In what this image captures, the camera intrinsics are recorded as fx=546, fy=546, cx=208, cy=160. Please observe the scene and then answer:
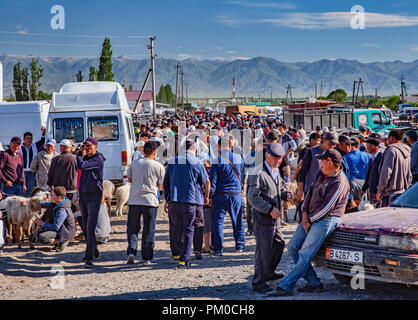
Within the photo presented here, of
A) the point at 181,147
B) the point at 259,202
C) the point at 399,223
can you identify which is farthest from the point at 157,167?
the point at 399,223

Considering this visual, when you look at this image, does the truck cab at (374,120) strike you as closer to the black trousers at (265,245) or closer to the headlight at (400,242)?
the black trousers at (265,245)

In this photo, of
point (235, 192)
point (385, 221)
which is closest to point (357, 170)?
point (235, 192)

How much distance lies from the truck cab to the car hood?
22332mm

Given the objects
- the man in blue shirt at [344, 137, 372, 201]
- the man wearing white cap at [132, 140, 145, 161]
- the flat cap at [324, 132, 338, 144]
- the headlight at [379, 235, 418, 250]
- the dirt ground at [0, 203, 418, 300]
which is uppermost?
the flat cap at [324, 132, 338, 144]

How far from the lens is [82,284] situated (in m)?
7.93

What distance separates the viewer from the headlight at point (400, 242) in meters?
5.91

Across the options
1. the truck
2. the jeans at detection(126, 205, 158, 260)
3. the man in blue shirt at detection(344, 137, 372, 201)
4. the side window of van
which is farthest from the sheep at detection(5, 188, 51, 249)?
the side window of van

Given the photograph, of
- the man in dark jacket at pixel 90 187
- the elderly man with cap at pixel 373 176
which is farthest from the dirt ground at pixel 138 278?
the elderly man with cap at pixel 373 176

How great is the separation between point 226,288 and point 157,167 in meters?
2.53

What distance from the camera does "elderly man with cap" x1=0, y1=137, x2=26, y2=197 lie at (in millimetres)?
11430

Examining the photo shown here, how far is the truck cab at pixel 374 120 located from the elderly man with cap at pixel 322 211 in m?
22.9

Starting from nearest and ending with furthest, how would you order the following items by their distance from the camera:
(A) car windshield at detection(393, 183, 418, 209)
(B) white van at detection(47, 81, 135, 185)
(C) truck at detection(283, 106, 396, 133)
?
(A) car windshield at detection(393, 183, 418, 209) → (B) white van at detection(47, 81, 135, 185) → (C) truck at detection(283, 106, 396, 133)

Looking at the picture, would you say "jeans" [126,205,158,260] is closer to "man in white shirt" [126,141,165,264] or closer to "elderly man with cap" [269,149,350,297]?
"man in white shirt" [126,141,165,264]

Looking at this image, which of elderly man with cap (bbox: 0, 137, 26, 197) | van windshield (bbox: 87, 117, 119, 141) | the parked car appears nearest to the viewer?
the parked car
